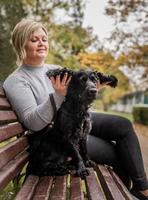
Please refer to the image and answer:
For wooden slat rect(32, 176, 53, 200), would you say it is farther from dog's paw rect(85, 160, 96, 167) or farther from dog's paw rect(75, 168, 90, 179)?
dog's paw rect(85, 160, 96, 167)

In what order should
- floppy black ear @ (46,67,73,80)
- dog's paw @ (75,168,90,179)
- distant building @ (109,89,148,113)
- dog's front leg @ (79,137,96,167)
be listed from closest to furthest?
floppy black ear @ (46,67,73,80), dog's paw @ (75,168,90,179), dog's front leg @ (79,137,96,167), distant building @ (109,89,148,113)

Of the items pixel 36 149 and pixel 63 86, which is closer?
pixel 63 86

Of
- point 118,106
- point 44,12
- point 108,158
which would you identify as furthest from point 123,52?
point 118,106

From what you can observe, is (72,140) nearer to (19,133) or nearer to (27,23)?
(19,133)

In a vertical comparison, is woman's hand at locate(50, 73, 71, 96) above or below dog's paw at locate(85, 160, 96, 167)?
above

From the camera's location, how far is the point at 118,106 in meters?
95.0

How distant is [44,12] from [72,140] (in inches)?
742

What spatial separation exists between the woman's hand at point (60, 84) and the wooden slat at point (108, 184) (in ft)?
2.40

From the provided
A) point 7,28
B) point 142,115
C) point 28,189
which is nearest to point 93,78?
point 28,189

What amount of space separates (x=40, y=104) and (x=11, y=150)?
597mm

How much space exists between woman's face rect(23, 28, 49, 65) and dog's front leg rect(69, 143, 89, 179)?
0.93 metres

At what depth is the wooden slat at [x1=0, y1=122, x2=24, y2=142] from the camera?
3804 mm

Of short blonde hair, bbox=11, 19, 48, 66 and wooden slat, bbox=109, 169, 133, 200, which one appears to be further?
short blonde hair, bbox=11, 19, 48, 66

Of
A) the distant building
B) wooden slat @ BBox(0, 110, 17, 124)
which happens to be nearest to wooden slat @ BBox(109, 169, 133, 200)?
wooden slat @ BBox(0, 110, 17, 124)
